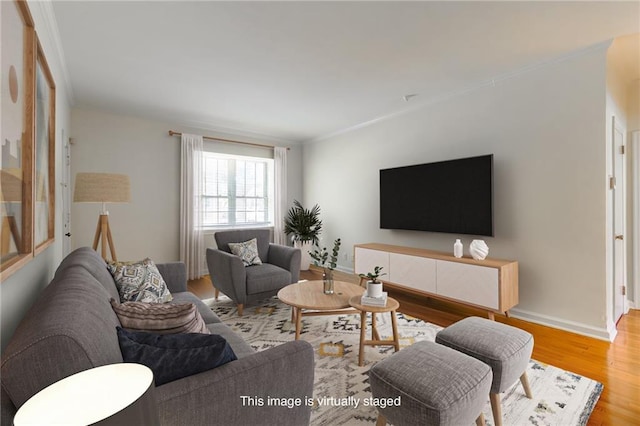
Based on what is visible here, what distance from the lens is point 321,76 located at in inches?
127

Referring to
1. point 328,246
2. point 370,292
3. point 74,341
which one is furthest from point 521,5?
point 328,246

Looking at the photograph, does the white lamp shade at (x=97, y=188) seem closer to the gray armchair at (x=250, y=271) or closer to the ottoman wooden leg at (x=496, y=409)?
the gray armchair at (x=250, y=271)

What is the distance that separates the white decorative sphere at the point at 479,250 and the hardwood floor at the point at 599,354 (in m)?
0.66

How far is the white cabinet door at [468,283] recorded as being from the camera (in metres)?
2.88

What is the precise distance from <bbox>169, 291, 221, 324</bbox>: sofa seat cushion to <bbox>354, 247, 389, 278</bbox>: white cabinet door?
7.72 ft

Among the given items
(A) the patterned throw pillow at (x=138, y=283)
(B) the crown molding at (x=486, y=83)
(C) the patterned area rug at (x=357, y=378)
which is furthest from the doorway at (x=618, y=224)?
(A) the patterned throw pillow at (x=138, y=283)

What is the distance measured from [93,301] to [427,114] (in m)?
4.05

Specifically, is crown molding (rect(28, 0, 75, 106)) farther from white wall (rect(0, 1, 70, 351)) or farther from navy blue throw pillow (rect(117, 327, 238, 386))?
navy blue throw pillow (rect(117, 327, 238, 386))

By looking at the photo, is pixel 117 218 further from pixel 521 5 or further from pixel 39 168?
pixel 521 5

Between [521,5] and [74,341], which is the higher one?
[521,5]

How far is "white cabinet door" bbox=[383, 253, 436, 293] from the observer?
3400 mm

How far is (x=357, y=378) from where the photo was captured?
2076mm

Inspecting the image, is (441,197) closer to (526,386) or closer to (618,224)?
(618,224)

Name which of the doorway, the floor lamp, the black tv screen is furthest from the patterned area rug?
the floor lamp
